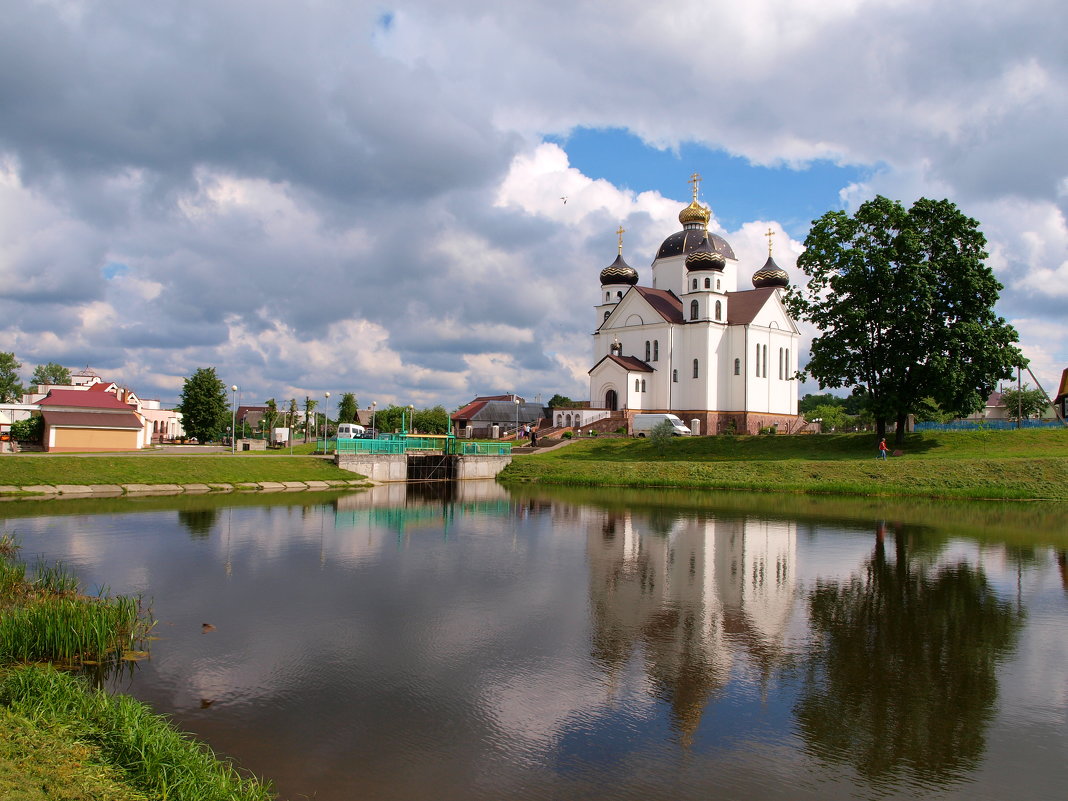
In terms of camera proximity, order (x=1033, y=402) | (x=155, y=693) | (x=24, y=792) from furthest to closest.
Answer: (x=1033, y=402)
(x=155, y=693)
(x=24, y=792)

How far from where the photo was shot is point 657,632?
12898 mm

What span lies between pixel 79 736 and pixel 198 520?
63.0ft

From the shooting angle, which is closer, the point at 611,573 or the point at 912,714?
the point at 912,714

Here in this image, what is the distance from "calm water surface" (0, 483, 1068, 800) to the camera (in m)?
8.04

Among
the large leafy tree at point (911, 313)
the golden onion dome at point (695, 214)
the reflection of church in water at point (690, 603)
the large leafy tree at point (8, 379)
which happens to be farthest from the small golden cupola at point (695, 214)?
the large leafy tree at point (8, 379)

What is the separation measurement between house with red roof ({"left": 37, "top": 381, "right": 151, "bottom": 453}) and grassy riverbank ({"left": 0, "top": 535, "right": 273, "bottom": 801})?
4178cm

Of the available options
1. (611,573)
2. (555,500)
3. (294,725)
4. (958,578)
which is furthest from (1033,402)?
(294,725)

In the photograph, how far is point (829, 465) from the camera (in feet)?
135

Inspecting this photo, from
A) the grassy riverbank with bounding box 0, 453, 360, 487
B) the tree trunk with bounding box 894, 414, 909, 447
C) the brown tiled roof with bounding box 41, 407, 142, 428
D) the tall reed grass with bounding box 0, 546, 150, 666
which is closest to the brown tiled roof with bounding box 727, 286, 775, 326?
the tree trunk with bounding box 894, 414, 909, 447

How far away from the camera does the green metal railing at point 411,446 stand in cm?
4525

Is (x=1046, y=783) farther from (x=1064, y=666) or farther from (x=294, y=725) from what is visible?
(x=294, y=725)

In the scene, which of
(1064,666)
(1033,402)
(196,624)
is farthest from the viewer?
(1033,402)

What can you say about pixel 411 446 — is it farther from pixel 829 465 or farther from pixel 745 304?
pixel 745 304

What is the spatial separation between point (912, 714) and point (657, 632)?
4294mm
